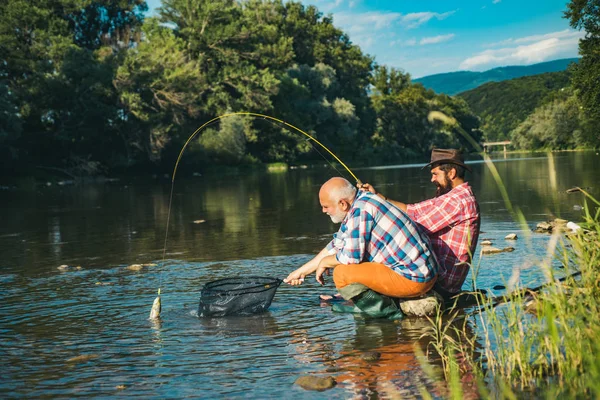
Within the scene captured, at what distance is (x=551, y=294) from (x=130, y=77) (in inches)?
1746

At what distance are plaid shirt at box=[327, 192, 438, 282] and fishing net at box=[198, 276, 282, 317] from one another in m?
1.00

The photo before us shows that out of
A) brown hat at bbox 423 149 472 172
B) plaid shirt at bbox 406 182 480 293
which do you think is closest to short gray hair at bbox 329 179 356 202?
plaid shirt at bbox 406 182 480 293

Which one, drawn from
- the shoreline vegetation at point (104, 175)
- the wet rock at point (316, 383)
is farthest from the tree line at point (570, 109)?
the shoreline vegetation at point (104, 175)

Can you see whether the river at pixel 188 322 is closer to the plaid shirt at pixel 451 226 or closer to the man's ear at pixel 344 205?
the plaid shirt at pixel 451 226

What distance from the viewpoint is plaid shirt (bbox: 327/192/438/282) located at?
6184 mm

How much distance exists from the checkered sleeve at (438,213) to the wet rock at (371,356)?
5.40 ft

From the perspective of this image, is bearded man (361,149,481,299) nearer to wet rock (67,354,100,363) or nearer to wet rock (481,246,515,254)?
wet rock (67,354,100,363)

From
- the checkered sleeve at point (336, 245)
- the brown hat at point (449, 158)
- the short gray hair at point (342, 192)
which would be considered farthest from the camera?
the brown hat at point (449, 158)

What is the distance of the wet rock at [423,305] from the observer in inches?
258

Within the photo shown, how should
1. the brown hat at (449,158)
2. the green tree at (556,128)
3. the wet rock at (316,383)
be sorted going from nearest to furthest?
the wet rock at (316,383), the brown hat at (449,158), the green tree at (556,128)

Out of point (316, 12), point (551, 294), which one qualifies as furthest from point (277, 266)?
point (316, 12)

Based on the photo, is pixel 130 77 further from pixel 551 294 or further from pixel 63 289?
pixel 551 294

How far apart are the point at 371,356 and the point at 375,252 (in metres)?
1.21

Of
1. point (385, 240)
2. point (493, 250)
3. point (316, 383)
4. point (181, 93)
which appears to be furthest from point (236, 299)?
point (181, 93)
